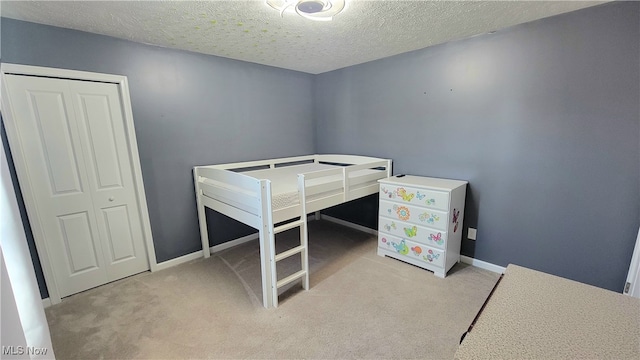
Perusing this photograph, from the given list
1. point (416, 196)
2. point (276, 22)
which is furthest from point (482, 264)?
point (276, 22)

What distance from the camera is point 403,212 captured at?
102 inches

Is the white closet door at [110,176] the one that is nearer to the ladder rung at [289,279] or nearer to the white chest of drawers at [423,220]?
the ladder rung at [289,279]

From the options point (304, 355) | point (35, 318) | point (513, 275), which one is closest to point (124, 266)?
point (35, 318)

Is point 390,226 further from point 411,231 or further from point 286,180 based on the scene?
point 286,180

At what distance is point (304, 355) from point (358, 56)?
285cm

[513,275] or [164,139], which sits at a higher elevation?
[164,139]

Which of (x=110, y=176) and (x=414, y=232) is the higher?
(x=110, y=176)

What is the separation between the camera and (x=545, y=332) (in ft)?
2.36

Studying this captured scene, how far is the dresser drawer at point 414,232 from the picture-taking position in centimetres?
239

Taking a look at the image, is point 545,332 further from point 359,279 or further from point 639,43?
point 639,43

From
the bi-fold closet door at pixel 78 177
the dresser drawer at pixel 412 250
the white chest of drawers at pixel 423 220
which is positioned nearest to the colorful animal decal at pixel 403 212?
the white chest of drawers at pixel 423 220

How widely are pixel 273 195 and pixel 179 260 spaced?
61.5 inches

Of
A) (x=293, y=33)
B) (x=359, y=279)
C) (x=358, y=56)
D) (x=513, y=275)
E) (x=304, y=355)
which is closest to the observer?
(x=513, y=275)

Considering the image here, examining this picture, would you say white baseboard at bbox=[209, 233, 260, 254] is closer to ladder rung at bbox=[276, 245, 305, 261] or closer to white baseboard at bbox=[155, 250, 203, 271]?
white baseboard at bbox=[155, 250, 203, 271]
